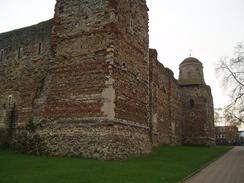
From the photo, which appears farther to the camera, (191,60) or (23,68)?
(191,60)

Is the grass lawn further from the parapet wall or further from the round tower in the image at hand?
the round tower

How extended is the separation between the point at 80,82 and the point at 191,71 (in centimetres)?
3013

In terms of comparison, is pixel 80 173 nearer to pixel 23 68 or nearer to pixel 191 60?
pixel 23 68

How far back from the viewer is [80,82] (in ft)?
55.0

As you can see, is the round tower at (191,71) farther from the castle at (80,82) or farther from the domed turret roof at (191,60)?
the castle at (80,82)

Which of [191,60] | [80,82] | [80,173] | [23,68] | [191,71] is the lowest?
[80,173]

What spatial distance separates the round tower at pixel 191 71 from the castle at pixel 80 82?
2307 cm

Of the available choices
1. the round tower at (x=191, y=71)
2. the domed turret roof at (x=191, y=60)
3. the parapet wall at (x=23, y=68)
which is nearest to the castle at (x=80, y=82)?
the parapet wall at (x=23, y=68)

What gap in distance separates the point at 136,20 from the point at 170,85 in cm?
1626

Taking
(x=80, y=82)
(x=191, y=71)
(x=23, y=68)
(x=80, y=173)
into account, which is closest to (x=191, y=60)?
(x=191, y=71)

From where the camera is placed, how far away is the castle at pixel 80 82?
15.8 meters

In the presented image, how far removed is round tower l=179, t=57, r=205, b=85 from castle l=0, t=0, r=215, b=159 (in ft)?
75.7

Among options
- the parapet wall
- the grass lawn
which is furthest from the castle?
the grass lawn

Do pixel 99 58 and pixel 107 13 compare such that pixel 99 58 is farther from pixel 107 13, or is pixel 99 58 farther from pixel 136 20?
pixel 136 20
